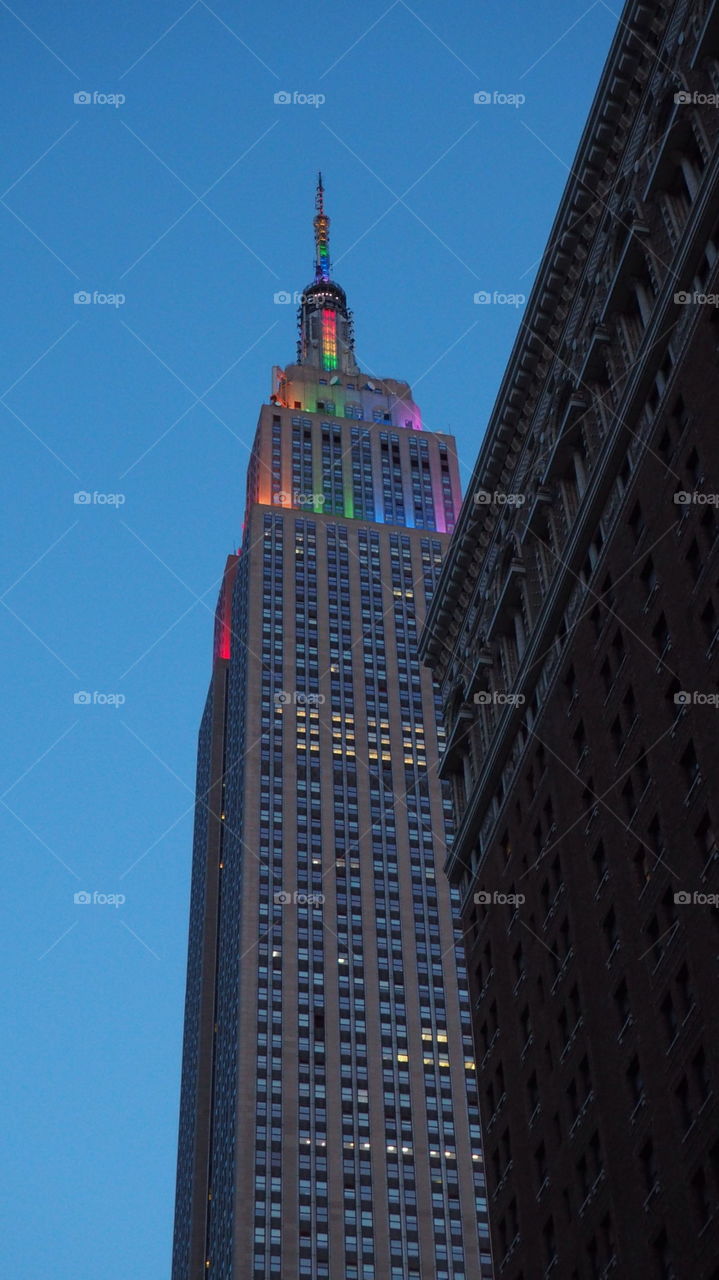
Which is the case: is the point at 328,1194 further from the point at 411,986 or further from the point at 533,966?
the point at 533,966

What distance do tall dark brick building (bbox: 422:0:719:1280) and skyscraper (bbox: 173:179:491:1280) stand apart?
2578 inches

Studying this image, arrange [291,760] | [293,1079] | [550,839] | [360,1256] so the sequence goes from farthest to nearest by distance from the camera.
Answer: [291,760] < [293,1079] < [360,1256] < [550,839]

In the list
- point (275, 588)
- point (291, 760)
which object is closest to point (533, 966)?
point (291, 760)

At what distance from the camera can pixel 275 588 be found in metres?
197

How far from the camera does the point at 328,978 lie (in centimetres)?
16288

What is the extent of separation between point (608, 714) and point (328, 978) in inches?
3795

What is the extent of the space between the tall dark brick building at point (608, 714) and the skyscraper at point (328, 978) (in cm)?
6549

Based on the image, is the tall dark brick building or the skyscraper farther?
the skyscraper

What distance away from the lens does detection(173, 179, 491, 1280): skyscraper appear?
486 ft

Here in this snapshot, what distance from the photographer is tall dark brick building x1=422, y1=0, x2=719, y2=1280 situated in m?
60.7

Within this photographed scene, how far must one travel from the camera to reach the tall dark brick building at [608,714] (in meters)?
60.7

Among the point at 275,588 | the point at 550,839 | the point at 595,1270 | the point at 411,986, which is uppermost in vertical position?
the point at 275,588

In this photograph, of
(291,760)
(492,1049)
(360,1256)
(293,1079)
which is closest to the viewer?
(492,1049)

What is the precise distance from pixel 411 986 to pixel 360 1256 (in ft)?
88.8
